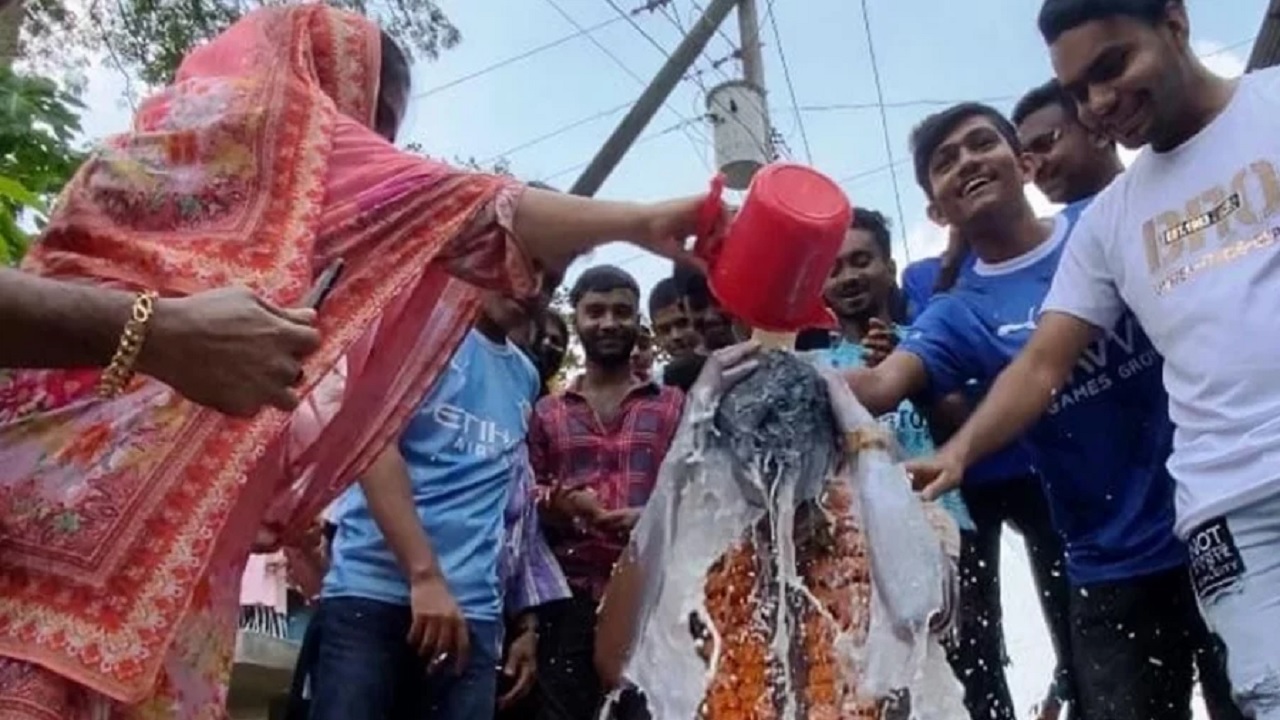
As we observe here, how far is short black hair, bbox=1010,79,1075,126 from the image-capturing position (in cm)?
348

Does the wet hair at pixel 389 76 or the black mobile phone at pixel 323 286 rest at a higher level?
the wet hair at pixel 389 76

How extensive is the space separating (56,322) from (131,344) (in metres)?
0.06

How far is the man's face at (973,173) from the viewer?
3.20 m

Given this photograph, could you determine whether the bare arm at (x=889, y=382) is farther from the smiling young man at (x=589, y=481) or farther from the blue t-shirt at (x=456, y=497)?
the blue t-shirt at (x=456, y=497)

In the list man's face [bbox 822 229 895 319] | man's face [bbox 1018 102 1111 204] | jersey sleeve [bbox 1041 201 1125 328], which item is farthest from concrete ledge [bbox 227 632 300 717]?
jersey sleeve [bbox 1041 201 1125 328]

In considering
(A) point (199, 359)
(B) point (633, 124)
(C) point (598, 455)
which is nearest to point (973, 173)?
(C) point (598, 455)

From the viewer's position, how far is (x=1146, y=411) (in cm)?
282

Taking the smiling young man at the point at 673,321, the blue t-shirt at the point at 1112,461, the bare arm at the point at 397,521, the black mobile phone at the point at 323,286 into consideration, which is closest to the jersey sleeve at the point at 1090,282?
the blue t-shirt at the point at 1112,461

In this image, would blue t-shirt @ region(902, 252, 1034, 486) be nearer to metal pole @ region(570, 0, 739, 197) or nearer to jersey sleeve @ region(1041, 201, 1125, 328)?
jersey sleeve @ region(1041, 201, 1125, 328)

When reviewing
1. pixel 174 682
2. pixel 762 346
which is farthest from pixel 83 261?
pixel 762 346

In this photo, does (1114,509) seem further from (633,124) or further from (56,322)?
(633,124)

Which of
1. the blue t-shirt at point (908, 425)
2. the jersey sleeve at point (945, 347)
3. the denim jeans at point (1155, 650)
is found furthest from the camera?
the blue t-shirt at point (908, 425)

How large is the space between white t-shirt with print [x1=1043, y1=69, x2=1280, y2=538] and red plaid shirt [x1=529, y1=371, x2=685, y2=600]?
132 centimetres

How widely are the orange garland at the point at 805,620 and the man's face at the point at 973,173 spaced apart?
2.85 feet
